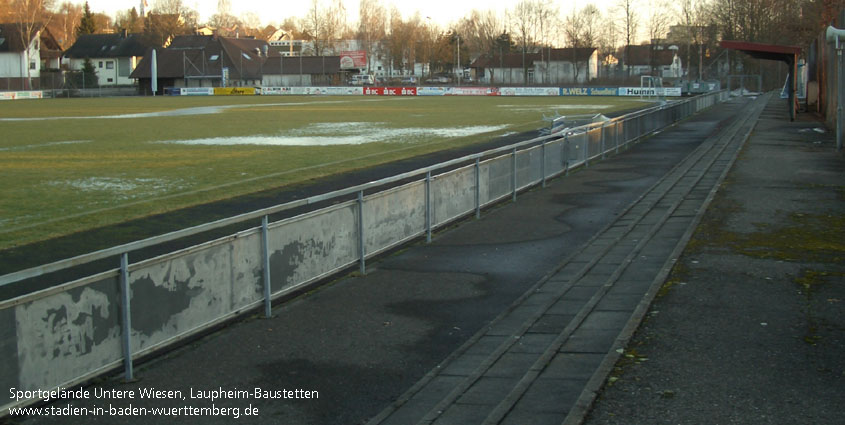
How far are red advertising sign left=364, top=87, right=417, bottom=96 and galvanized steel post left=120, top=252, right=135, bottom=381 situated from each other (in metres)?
94.5

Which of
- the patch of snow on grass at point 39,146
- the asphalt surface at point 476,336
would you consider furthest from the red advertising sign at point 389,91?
the asphalt surface at point 476,336

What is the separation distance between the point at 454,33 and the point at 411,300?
16185 centimetres

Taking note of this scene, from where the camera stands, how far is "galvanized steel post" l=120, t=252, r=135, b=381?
6.81m

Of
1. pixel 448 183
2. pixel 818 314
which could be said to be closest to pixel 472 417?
pixel 818 314

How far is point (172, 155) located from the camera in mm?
27953

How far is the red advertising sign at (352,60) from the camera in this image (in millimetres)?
121375

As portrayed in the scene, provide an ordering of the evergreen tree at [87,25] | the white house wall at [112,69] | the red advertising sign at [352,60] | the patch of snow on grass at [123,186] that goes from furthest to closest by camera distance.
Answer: the evergreen tree at [87,25], the white house wall at [112,69], the red advertising sign at [352,60], the patch of snow on grass at [123,186]

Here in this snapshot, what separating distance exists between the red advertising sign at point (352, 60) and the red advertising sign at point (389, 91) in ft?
65.3

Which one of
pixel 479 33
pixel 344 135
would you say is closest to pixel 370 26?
pixel 479 33

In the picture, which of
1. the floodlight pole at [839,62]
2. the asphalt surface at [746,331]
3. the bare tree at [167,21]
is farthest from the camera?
the bare tree at [167,21]

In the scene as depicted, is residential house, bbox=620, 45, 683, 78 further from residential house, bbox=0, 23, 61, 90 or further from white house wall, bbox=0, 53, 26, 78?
white house wall, bbox=0, 53, 26, 78

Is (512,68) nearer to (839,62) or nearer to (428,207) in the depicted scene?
(839,62)

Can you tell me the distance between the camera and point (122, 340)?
6.92 metres

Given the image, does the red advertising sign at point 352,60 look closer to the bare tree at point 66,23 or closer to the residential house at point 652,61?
the residential house at point 652,61
